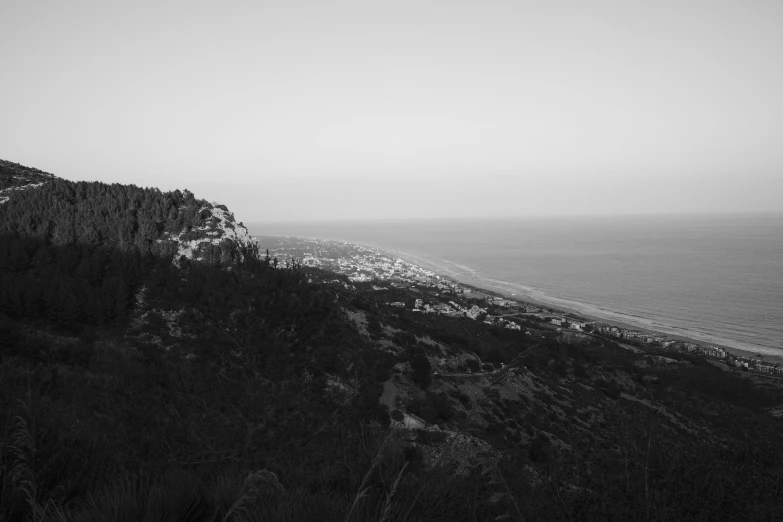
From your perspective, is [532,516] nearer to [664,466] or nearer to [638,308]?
[664,466]

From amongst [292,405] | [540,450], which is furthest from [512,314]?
[292,405]

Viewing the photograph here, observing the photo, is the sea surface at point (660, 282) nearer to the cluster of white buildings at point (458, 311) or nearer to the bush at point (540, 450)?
the cluster of white buildings at point (458, 311)

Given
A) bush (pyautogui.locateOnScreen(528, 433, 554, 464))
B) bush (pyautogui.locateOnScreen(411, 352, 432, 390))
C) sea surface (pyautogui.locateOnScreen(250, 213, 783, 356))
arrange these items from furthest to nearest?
sea surface (pyautogui.locateOnScreen(250, 213, 783, 356)) < bush (pyautogui.locateOnScreen(411, 352, 432, 390)) < bush (pyautogui.locateOnScreen(528, 433, 554, 464))

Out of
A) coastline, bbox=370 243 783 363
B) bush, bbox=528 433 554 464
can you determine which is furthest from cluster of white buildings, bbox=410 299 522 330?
bush, bbox=528 433 554 464

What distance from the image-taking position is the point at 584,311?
5384 cm

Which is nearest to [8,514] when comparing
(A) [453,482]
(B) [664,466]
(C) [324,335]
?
(A) [453,482]

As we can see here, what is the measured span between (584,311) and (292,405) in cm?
5292

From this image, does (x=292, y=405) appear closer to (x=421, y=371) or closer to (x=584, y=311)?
(x=421, y=371)

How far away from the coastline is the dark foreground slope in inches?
343

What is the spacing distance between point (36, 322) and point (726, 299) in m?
71.9

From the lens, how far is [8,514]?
8.86 feet

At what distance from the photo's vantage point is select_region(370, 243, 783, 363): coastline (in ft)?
122

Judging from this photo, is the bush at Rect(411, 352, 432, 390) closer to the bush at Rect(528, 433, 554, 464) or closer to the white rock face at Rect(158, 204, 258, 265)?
the bush at Rect(528, 433, 554, 464)

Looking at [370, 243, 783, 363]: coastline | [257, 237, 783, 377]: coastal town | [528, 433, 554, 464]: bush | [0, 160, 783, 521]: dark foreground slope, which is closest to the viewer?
[0, 160, 783, 521]: dark foreground slope
